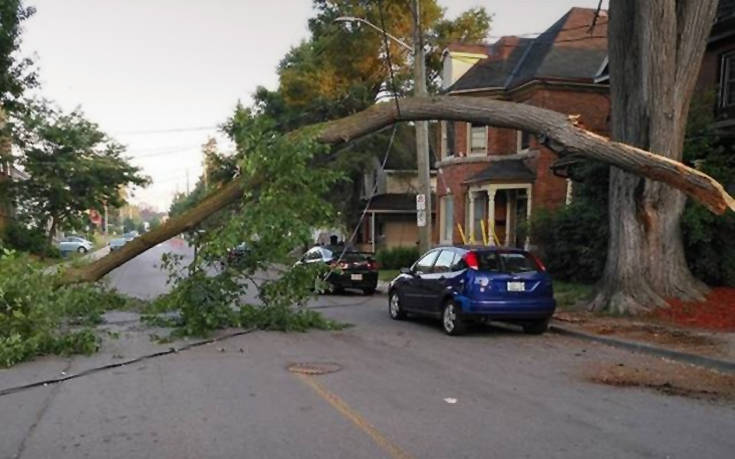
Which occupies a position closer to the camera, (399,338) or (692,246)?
(399,338)

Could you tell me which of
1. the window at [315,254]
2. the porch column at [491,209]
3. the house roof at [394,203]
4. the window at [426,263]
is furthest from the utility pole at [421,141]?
the house roof at [394,203]

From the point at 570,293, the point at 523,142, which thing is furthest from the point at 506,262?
the point at 523,142

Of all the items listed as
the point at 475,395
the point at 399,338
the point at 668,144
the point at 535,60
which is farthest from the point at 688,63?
the point at 535,60

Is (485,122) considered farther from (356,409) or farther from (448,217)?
(448,217)

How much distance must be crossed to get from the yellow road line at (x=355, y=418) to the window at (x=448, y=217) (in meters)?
22.7

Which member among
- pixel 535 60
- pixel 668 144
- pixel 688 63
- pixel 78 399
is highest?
pixel 535 60

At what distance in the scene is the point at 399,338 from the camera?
37.9 feet

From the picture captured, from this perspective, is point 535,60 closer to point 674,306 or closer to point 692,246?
point 692,246

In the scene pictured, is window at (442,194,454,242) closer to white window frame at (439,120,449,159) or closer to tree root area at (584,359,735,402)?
white window frame at (439,120,449,159)

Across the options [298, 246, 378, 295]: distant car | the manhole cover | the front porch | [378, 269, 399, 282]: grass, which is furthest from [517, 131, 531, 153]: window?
the manhole cover

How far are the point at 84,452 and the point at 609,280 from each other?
11.1 m

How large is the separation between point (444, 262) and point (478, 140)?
57.0ft

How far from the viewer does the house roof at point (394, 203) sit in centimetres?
3850

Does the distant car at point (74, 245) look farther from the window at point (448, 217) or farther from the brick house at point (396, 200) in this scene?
the window at point (448, 217)
